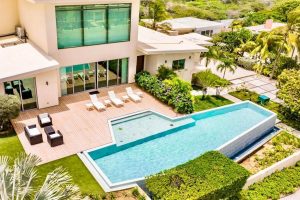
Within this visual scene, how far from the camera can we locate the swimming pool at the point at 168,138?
57.7ft

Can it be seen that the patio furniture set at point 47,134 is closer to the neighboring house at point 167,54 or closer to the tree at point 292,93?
the neighboring house at point 167,54

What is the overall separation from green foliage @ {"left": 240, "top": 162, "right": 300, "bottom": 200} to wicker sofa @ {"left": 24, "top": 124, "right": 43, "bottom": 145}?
460 inches

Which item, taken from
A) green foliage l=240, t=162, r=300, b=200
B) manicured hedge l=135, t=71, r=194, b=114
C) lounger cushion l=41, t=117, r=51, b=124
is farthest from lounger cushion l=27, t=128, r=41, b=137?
green foliage l=240, t=162, r=300, b=200

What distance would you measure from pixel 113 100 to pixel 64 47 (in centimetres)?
512

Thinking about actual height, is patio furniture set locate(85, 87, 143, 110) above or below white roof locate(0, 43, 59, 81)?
below

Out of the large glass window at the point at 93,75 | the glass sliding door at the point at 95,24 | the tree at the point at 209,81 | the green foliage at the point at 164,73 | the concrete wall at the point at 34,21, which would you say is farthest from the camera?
the tree at the point at 209,81

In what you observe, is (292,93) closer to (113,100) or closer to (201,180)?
(201,180)

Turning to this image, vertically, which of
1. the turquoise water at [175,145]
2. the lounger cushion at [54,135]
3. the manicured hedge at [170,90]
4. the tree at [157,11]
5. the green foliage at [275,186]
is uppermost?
the tree at [157,11]

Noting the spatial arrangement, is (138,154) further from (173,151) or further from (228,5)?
(228,5)

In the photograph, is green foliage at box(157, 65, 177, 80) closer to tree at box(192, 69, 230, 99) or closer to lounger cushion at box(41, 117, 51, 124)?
tree at box(192, 69, 230, 99)

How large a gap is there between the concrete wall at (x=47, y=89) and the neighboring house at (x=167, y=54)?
24.1ft

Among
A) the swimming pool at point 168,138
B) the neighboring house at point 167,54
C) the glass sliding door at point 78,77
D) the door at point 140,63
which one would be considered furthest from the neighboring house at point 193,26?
the glass sliding door at point 78,77

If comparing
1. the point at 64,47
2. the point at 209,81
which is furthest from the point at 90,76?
the point at 209,81

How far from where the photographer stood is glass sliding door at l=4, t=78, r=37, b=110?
20.2 meters
